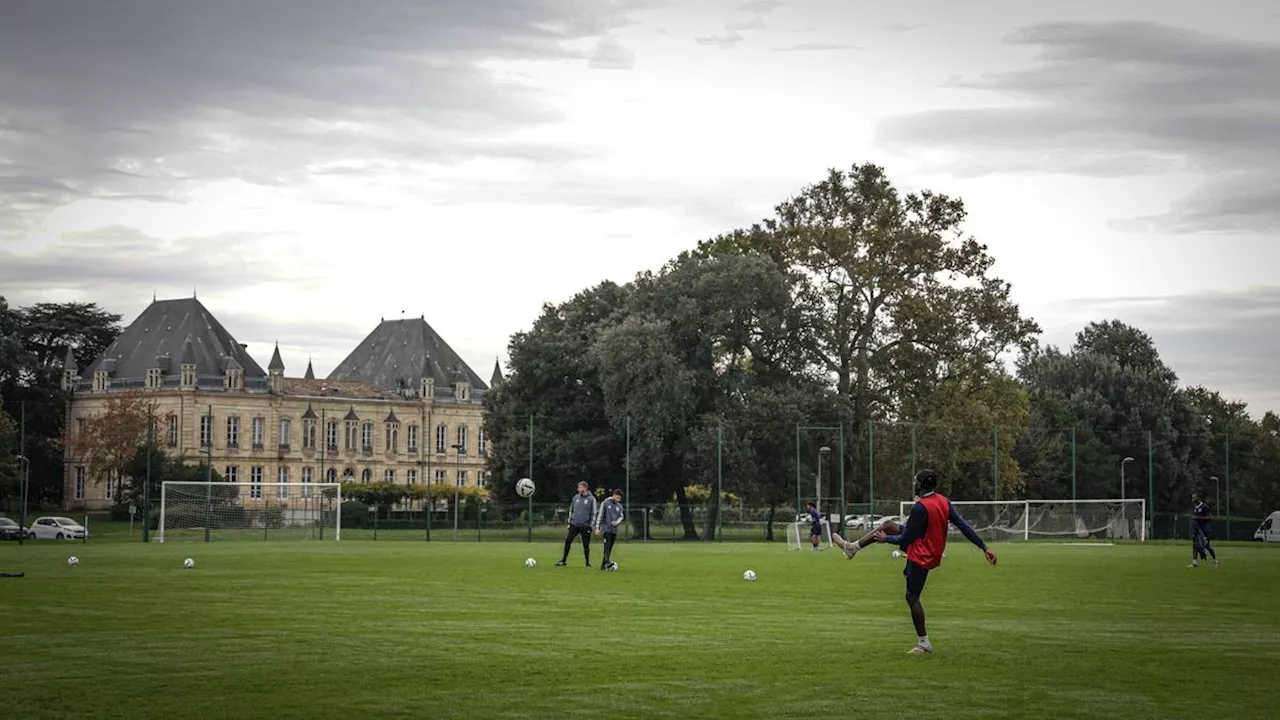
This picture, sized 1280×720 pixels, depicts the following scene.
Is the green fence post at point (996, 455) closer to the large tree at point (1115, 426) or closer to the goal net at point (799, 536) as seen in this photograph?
the goal net at point (799, 536)

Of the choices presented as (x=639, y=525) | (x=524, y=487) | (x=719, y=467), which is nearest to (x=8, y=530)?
(x=524, y=487)

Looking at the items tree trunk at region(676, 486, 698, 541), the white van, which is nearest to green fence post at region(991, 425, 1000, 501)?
tree trunk at region(676, 486, 698, 541)

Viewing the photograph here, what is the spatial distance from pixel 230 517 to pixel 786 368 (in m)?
27.6

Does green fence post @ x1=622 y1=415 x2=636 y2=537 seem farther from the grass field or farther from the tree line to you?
the grass field

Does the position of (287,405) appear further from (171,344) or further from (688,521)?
(688,521)

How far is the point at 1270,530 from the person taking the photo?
8069cm

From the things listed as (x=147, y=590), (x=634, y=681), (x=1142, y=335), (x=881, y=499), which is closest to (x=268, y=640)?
(x=634, y=681)

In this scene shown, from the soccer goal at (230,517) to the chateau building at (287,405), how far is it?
57.6 m

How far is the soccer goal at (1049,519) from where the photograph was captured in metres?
66.4

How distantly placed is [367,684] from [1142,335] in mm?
125195

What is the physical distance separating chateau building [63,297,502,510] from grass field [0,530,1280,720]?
10363 cm

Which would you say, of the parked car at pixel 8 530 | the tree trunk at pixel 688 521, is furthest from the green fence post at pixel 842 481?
the parked car at pixel 8 530

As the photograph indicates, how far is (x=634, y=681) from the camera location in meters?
14.3

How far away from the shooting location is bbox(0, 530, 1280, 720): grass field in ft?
Answer: 42.9
